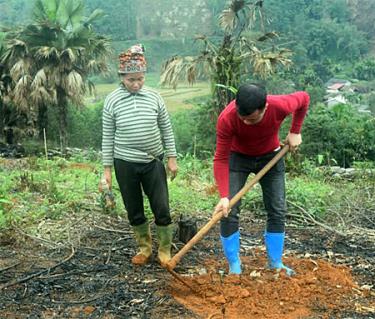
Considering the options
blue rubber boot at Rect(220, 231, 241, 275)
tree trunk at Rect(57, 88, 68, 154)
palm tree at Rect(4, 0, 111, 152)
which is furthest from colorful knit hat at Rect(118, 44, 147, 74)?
tree trunk at Rect(57, 88, 68, 154)

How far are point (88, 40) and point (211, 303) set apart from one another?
54.7ft

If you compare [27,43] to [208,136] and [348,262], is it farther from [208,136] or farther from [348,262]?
[348,262]

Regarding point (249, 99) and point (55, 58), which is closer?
point (249, 99)

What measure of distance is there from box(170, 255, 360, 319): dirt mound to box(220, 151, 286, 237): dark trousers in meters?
0.35

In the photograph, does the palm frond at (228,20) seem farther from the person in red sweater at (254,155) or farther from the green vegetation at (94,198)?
the person in red sweater at (254,155)

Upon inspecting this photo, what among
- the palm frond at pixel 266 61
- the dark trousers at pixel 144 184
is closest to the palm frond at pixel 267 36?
the palm frond at pixel 266 61

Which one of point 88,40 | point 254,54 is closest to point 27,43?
point 88,40

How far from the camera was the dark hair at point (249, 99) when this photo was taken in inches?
124

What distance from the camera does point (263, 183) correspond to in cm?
383

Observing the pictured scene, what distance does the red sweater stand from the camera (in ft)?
11.2

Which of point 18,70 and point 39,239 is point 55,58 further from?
point 39,239

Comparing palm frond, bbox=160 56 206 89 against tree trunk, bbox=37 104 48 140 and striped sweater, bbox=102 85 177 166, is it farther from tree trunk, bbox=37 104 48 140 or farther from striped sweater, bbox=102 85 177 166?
striped sweater, bbox=102 85 177 166

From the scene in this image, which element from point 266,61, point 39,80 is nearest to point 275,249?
point 266,61

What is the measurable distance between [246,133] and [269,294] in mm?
1033
